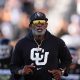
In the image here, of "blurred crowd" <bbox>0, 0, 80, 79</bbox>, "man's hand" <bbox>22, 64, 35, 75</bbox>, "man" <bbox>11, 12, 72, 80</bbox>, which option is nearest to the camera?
"man's hand" <bbox>22, 64, 35, 75</bbox>

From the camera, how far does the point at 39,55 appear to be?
756 centimetres

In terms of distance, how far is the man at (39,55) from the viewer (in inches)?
295

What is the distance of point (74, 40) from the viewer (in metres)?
13.4

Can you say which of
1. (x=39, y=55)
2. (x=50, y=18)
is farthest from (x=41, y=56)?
(x=50, y=18)

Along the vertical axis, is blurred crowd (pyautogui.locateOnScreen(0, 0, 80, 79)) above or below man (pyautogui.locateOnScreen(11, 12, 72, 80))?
above

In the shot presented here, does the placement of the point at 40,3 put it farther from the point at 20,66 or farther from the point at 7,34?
the point at 20,66

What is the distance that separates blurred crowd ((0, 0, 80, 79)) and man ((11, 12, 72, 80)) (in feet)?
17.2

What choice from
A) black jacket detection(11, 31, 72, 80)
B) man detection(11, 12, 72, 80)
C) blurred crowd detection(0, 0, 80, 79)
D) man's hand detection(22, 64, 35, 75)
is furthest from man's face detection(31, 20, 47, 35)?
blurred crowd detection(0, 0, 80, 79)

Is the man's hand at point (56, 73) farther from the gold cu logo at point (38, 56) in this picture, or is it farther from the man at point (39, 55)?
the gold cu logo at point (38, 56)

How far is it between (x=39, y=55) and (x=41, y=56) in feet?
0.10

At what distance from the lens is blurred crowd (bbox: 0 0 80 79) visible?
1357 centimetres

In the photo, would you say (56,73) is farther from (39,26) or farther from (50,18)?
(50,18)

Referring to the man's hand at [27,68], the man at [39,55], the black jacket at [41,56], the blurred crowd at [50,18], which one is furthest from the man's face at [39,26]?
the blurred crowd at [50,18]

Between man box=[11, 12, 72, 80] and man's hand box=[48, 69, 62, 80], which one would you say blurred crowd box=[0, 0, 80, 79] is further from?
man's hand box=[48, 69, 62, 80]
